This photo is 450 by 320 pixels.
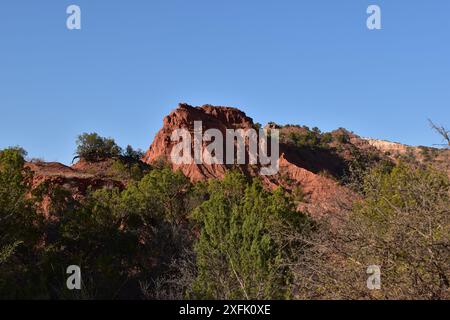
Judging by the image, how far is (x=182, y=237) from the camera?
23.4 metres

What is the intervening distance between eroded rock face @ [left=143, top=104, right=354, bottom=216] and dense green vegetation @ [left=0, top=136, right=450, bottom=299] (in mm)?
23259

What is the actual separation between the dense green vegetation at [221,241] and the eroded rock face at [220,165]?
76.3ft

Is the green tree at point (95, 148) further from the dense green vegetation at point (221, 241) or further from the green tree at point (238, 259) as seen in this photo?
the green tree at point (238, 259)

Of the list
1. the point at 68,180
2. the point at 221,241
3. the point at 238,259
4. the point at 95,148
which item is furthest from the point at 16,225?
the point at 95,148

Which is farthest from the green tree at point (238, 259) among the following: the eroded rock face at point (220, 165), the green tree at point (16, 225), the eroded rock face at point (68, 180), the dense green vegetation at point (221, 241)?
the eroded rock face at point (220, 165)

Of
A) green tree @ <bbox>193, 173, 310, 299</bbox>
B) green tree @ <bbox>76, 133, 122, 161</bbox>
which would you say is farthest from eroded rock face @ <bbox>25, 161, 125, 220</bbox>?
green tree @ <bbox>193, 173, 310, 299</bbox>

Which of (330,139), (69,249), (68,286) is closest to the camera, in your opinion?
(68,286)

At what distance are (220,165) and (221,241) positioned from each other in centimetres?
4361

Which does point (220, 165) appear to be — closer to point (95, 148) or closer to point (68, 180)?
point (95, 148)

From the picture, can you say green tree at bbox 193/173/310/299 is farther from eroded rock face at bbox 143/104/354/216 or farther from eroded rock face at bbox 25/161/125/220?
eroded rock face at bbox 143/104/354/216

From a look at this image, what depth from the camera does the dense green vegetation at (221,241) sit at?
244 inches

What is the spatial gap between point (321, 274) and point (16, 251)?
15.8m
